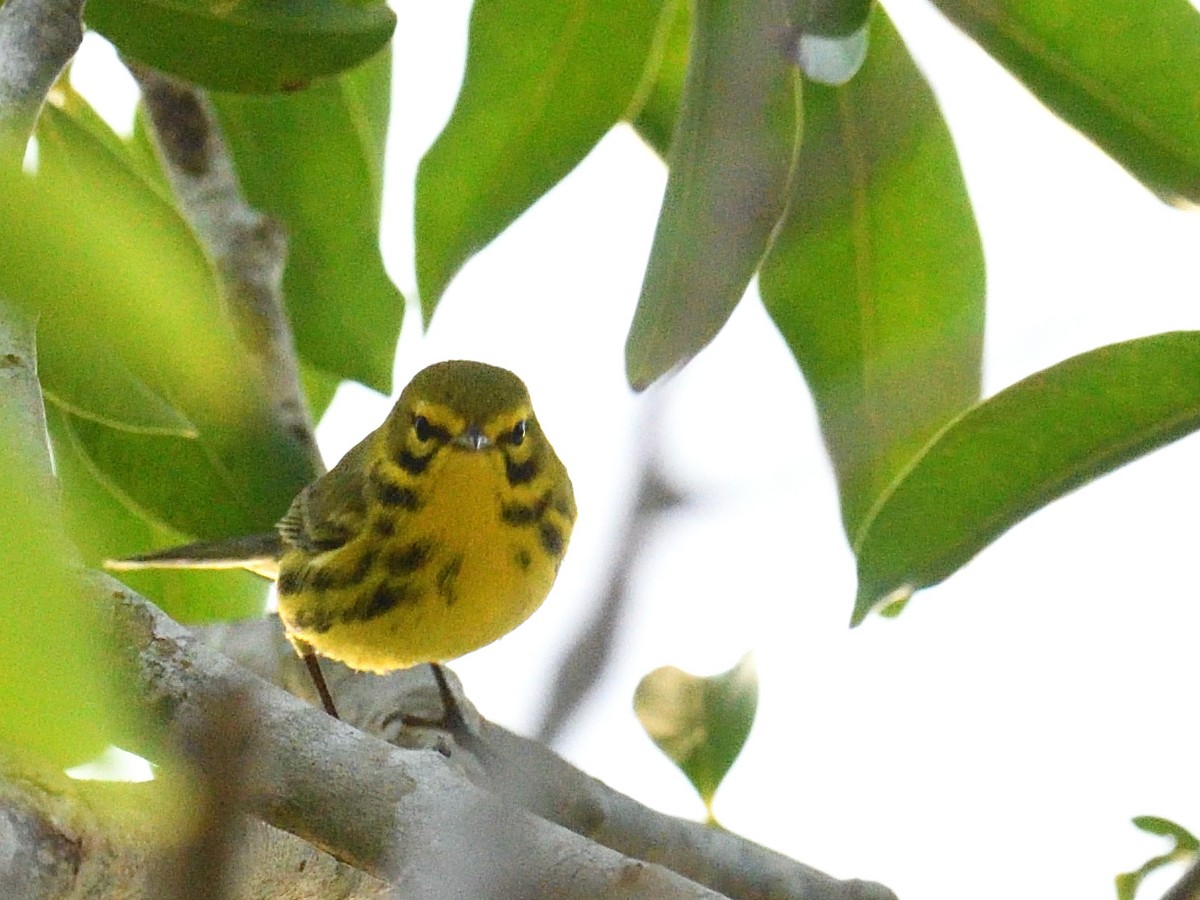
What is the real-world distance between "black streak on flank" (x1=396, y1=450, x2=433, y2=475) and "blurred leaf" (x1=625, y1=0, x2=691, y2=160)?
2.05ft

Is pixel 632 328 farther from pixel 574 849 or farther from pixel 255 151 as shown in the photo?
pixel 255 151

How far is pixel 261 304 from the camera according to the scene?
7.04 ft

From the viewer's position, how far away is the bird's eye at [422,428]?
2.37m

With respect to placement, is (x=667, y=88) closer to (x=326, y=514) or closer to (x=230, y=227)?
(x=230, y=227)

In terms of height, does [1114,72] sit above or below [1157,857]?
above

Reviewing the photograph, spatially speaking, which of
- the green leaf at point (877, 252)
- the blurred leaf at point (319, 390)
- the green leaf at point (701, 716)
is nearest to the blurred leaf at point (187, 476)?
the blurred leaf at point (319, 390)

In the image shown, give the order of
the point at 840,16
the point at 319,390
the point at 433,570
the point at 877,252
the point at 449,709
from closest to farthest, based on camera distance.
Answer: the point at 840,16 → the point at 877,252 → the point at 449,709 → the point at 433,570 → the point at 319,390

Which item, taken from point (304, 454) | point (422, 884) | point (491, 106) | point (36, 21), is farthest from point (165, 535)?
point (422, 884)

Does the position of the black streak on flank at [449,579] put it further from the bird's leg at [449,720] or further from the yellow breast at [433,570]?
the bird's leg at [449,720]

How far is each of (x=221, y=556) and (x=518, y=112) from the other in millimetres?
1044

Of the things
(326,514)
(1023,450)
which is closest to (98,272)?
(1023,450)

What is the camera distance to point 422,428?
2379 millimetres

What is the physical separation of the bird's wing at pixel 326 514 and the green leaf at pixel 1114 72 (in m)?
1.24

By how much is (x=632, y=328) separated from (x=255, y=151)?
4.31ft
